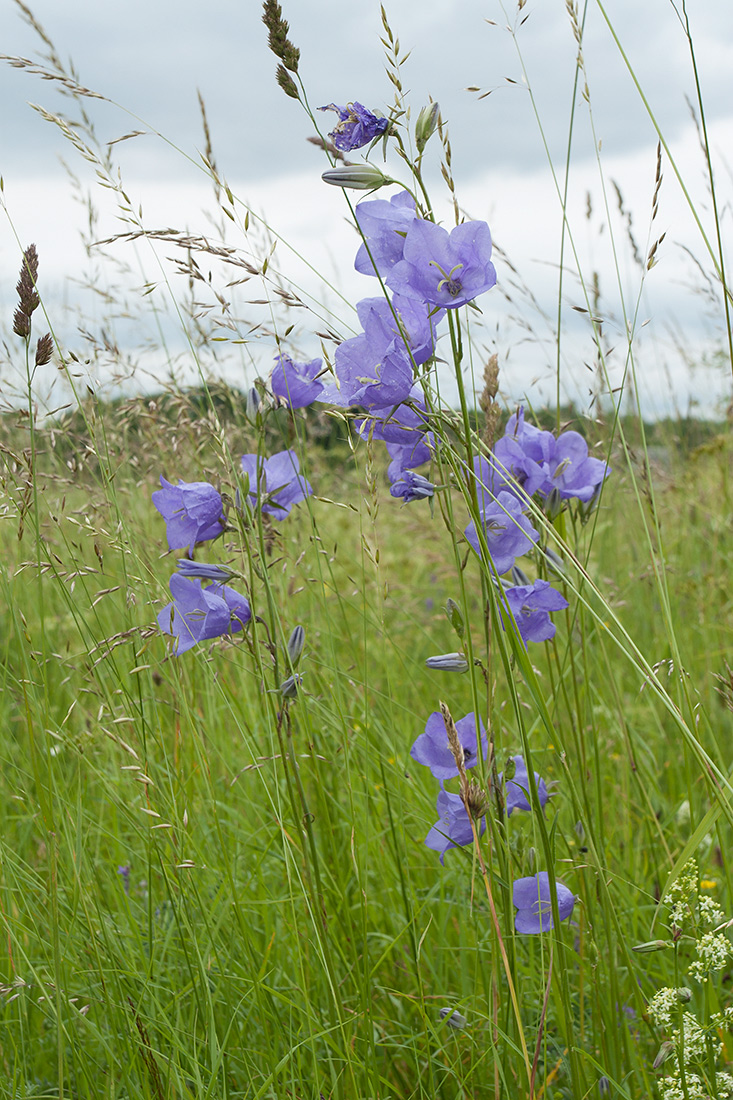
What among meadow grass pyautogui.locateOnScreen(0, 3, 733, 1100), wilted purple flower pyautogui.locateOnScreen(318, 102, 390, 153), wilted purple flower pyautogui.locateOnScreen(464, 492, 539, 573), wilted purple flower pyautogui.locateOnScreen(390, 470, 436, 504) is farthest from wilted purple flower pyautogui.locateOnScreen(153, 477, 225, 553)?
wilted purple flower pyautogui.locateOnScreen(318, 102, 390, 153)

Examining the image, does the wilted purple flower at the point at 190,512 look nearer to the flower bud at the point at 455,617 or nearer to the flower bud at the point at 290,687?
the flower bud at the point at 290,687

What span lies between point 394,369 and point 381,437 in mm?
123

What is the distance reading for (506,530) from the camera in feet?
3.92

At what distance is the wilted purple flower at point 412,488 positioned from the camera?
1.15 meters

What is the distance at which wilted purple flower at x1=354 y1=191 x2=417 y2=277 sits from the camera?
1116 millimetres

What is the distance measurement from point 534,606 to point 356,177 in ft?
2.05

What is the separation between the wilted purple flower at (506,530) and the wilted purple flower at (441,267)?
0.94 feet

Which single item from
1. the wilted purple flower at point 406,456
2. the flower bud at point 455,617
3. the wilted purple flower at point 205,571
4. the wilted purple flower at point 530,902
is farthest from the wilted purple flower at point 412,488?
the wilted purple flower at point 530,902

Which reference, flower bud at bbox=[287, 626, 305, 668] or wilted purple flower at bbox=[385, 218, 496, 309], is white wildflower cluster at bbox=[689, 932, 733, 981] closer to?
flower bud at bbox=[287, 626, 305, 668]

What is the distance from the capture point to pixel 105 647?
123 centimetres

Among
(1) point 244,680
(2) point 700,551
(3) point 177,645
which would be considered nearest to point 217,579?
(3) point 177,645

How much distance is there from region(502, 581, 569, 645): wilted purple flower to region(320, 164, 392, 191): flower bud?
1.86ft

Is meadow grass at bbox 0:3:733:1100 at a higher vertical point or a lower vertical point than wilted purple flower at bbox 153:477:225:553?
lower

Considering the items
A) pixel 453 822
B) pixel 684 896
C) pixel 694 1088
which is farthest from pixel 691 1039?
pixel 453 822
